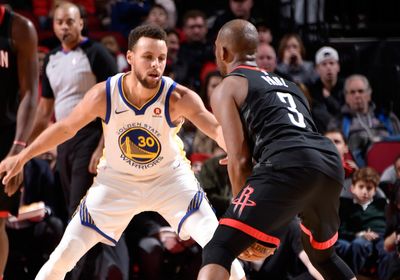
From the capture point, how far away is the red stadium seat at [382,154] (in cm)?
775

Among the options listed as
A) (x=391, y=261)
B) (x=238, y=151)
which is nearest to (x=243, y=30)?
(x=238, y=151)

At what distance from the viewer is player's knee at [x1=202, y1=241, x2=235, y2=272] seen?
156 inches

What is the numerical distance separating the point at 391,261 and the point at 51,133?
295 cm

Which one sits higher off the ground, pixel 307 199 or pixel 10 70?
pixel 10 70

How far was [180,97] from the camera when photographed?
16.7ft

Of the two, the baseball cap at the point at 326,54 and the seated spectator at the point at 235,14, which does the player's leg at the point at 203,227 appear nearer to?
the baseball cap at the point at 326,54

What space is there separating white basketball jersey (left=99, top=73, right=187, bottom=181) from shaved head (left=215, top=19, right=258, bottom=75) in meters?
0.75

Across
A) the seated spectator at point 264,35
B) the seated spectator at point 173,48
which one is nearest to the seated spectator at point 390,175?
the seated spectator at point 264,35

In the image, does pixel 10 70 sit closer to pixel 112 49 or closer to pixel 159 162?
pixel 159 162

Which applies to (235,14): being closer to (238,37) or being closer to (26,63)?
(26,63)

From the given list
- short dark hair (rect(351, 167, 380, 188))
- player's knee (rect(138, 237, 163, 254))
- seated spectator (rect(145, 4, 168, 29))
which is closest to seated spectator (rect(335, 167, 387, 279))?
short dark hair (rect(351, 167, 380, 188))

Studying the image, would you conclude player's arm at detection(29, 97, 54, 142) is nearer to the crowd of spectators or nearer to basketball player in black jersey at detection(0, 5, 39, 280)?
the crowd of spectators

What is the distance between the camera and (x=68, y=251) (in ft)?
15.9

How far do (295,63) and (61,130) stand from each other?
14.2 feet
